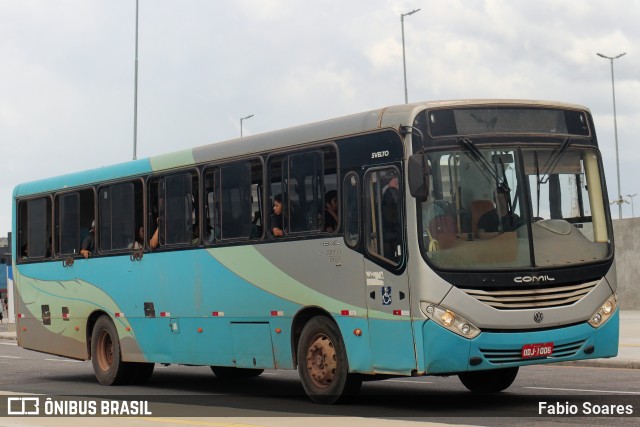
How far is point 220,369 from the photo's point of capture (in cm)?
2106

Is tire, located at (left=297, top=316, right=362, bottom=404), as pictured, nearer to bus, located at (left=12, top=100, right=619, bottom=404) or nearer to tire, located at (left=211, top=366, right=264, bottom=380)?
bus, located at (left=12, top=100, right=619, bottom=404)

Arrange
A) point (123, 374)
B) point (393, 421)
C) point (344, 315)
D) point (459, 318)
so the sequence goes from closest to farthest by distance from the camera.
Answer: point (393, 421), point (459, 318), point (344, 315), point (123, 374)

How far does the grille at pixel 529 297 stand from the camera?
1364 cm

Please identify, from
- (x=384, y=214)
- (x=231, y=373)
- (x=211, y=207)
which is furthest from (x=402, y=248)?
(x=231, y=373)

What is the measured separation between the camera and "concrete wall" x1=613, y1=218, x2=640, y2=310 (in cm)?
4269

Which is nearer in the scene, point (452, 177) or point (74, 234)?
point (452, 177)

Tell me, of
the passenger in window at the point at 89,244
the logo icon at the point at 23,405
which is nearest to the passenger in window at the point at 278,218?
the logo icon at the point at 23,405

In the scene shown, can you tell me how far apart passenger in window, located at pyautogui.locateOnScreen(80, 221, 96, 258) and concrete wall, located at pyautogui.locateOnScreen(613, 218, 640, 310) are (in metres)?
25.1

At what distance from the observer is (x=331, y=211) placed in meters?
15.1

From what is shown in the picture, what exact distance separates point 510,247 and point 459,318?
960 mm

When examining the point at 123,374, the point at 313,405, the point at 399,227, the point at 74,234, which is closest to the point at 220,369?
the point at 123,374

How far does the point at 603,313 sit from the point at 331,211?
3.32 meters

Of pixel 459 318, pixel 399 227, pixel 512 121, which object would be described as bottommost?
pixel 459 318

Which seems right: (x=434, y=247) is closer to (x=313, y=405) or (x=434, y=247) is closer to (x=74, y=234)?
(x=313, y=405)
